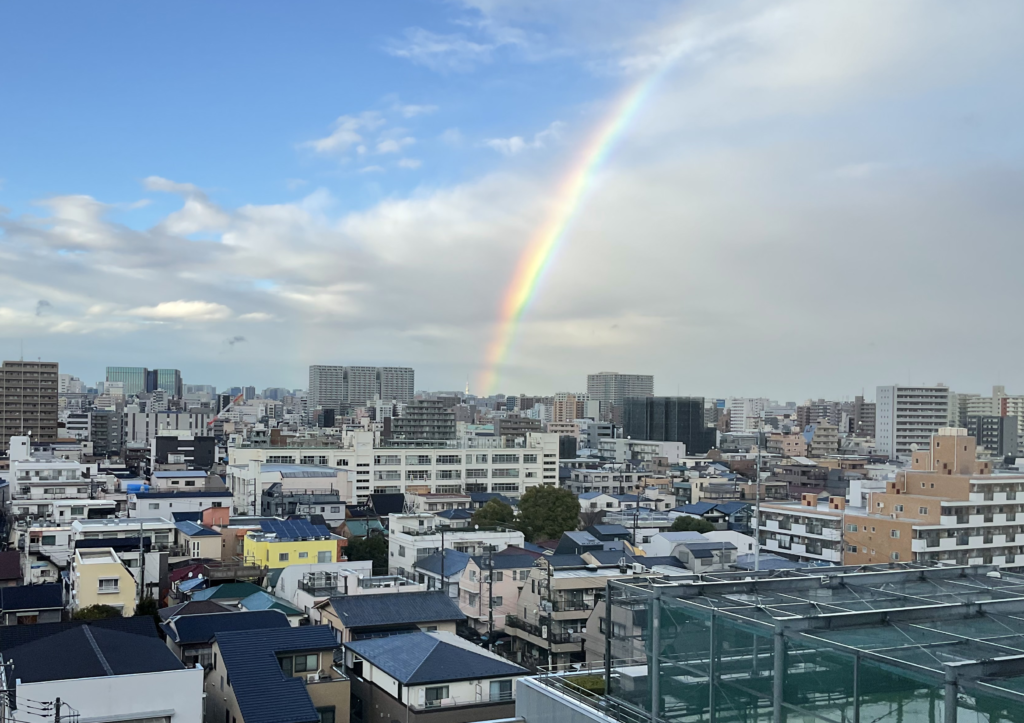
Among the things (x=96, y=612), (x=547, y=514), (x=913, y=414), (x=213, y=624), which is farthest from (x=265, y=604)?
(x=913, y=414)

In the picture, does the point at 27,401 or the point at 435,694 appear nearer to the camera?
the point at 435,694

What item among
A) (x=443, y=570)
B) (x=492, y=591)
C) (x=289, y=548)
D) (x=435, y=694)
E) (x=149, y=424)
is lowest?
(x=492, y=591)

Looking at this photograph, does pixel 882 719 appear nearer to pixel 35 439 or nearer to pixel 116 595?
pixel 116 595

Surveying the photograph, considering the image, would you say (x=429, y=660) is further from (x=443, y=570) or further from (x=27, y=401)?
(x=27, y=401)

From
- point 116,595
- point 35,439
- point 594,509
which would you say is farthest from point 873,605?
point 35,439

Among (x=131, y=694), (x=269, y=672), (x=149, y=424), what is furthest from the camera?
(x=149, y=424)

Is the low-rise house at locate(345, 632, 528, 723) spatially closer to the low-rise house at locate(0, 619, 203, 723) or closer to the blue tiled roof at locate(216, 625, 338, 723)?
the blue tiled roof at locate(216, 625, 338, 723)

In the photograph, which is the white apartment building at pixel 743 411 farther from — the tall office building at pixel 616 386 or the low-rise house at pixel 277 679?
the low-rise house at pixel 277 679

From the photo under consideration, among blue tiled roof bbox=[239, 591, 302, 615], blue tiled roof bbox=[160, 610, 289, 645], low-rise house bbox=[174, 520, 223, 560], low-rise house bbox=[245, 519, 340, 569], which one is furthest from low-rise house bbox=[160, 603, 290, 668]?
low-rise house bbox=[174, 520, 223, 560]

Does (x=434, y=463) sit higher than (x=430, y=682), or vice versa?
(x=434, y=463)
